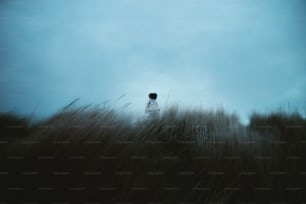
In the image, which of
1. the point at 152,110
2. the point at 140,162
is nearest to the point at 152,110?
the point at 152,110

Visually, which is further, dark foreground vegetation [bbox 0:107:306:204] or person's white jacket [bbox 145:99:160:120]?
person's white jacket [bbox 145:99:160:120]

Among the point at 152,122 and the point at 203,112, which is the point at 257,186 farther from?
the point at 203,112

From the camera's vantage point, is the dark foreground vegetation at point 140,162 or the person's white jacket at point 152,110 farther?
the person's white jacket at point 152,110

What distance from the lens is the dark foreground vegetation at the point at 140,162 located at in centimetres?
125

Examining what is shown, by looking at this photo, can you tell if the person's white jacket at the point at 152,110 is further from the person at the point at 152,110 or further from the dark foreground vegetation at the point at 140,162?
the dark foreground vegetation at the point at 140,162

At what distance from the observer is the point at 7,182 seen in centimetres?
123

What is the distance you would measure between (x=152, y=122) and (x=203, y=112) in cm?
58

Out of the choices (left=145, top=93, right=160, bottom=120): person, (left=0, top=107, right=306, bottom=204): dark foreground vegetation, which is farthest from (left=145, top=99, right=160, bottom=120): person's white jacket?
(left=0, top=107, right=306, bottom=204): dark foreground vegetation

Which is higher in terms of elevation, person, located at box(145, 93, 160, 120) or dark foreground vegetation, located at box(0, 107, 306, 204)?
person, located at box(145, 93, 160, 120)

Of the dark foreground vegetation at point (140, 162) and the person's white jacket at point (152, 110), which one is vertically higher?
the person's white jacket at point (152, 110)

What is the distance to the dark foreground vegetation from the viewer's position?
125 cm

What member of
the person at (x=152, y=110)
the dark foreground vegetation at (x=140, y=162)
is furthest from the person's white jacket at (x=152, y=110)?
the dark foreground vegetation at (x=140, y=162)

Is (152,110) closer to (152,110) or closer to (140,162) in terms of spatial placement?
(152,110)

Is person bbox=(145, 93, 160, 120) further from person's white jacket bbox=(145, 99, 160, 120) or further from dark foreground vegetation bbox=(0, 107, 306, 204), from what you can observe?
dark foreground vegetation bbox=(0, 107, 306, 204)
